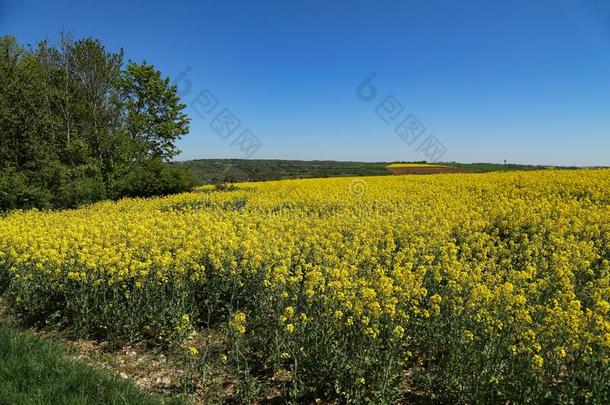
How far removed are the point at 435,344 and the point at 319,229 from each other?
5.49 meters

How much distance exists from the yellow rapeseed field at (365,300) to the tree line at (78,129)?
13.9m

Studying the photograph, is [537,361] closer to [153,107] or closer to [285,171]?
[153,107]

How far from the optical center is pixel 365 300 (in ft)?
15.6

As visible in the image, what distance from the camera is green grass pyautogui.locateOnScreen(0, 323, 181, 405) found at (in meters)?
4.07

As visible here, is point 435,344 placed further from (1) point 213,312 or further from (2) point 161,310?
(2) point 161,310

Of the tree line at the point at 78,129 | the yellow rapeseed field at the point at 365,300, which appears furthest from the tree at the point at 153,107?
the yellow rapeseed field at the point at 365,300

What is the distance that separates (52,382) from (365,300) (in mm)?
3722

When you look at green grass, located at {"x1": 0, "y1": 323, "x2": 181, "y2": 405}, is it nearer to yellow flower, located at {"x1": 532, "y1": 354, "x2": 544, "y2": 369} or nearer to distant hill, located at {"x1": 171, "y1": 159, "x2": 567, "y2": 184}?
yellow flower, located at {"x1": 532, "y1": 354, "x2": 544, "y2": 369}

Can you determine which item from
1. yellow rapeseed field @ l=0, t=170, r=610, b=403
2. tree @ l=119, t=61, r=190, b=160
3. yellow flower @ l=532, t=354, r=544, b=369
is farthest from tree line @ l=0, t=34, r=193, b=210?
yellow flower @ l=532, t=354, r=544, b=369

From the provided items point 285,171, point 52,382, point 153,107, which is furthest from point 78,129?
point 285,171

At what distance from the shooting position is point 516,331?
4.44 meters

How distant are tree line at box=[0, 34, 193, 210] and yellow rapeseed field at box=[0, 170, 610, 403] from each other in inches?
549

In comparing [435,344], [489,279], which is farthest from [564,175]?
[435,344]

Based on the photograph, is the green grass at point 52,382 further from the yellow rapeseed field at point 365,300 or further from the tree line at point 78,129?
the tree line at point 78,129
